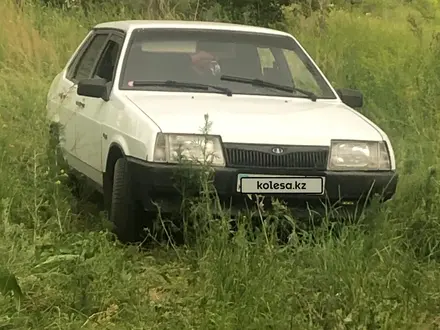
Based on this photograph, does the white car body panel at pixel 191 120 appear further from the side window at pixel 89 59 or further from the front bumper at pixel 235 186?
the side window at pixel 89 59

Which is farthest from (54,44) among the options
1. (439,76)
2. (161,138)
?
(161,138)

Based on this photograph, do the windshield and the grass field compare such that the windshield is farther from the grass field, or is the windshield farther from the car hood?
the grass field

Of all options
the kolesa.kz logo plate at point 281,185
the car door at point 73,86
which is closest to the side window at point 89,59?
the car door at point 73,86

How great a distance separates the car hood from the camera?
4789mm

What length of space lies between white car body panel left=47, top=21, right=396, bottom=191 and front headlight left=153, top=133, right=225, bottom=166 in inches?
1.5

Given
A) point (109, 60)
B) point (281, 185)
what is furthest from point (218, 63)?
point (281, 185)

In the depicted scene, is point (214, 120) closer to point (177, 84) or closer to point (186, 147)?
point (186, 147)

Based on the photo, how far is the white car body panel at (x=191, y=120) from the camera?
189 inches

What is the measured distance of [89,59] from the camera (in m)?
6.79

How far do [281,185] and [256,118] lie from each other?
1.73 ft

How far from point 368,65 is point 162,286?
6157 millimetres

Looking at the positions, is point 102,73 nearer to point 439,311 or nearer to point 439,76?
point 439,311

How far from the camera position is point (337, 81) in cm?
980

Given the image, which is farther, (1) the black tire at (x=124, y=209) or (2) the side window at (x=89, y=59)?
(2) the side window at (x=89, y=59)
